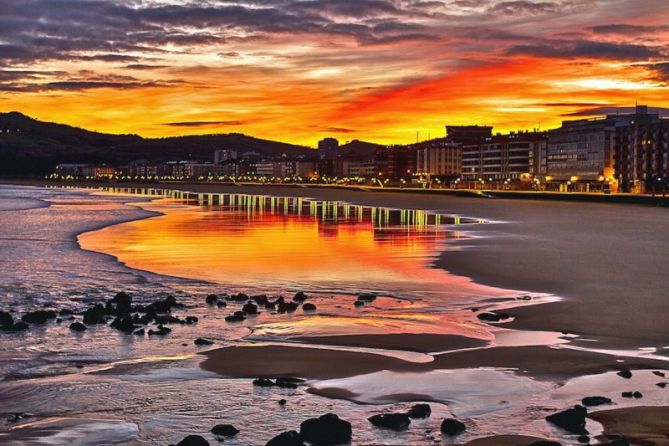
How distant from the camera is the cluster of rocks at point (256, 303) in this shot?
54.3 feet

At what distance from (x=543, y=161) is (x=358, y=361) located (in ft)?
578

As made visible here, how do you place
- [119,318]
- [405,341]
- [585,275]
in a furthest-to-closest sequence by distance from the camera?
[585,275]
[119,318]
[405,341]

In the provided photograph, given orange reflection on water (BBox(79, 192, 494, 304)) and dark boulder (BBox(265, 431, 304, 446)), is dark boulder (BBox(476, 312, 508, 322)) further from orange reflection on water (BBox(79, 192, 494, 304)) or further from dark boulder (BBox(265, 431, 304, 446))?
dark boulder (BBox(265, 431, 304, 446))

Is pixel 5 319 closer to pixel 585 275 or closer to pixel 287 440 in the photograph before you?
pixel 287 440

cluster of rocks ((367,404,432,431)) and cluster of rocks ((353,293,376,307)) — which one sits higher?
cluster of rocks ((353,293,376,307))

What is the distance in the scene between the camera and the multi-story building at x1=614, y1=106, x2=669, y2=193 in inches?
5520

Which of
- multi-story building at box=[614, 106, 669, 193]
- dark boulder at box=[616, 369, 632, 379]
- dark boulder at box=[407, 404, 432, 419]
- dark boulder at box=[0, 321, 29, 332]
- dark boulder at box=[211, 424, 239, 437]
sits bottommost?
dark boulder at box=[211, 424, 239, 437]

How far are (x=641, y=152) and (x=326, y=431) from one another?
14786 cm

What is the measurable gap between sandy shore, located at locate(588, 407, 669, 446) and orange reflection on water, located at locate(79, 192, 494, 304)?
992cm

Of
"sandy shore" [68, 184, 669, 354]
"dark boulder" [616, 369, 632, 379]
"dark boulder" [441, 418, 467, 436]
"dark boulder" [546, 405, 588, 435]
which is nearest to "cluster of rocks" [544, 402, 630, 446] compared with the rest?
"dark boulder" [546, 405, 588, 435]

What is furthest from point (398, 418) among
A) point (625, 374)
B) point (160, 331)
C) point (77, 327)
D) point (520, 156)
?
point (520, 156)

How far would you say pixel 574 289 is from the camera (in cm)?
2056

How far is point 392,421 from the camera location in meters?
9.32

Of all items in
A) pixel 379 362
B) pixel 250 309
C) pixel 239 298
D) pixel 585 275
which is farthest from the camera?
pixel 585 275
